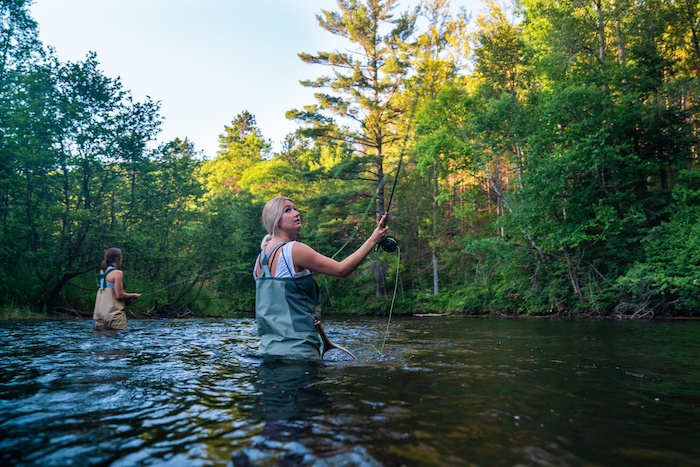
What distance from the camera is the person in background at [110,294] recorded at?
8133mm

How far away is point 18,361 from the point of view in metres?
5.05

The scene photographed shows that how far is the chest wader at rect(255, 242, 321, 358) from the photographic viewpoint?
4.21m

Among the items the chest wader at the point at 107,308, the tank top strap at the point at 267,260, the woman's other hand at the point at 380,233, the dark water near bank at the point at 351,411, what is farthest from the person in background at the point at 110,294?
the woman's other hand at the point at 380,233

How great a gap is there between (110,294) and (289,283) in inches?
221

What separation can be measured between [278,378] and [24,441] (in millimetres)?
1911

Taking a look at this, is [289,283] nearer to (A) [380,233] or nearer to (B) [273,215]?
(B) [273,215]

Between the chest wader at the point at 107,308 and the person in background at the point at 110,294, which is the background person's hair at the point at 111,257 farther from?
the chest wader at the point at 107,308

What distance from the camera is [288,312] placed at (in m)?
4.21

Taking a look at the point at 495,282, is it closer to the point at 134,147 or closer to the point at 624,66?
the point at 624,66

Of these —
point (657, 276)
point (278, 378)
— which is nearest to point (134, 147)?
point (278, 378)

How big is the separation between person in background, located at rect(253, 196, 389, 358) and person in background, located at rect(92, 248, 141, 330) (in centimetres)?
481

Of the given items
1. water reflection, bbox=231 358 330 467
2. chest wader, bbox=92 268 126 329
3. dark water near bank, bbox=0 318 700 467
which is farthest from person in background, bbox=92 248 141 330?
water reflection, bbox=231 358 330 467

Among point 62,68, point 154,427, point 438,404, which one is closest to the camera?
point 154,427

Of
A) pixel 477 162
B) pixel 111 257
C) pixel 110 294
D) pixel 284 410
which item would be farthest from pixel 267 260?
pixel 477 162
